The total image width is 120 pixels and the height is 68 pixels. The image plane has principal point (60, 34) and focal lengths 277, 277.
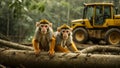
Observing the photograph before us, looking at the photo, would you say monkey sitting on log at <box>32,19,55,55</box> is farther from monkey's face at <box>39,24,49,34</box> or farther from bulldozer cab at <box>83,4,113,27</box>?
bulldozer cab at <box>83,4,113,27</box>

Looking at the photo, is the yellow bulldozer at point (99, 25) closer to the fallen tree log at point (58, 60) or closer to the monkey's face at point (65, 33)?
the monkey's face at point (65, 33)

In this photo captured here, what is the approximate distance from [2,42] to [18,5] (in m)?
1.52

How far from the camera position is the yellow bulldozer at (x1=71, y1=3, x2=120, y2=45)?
16.3 m

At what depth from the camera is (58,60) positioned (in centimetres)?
518

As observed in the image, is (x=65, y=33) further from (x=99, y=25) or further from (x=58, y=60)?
(x=99, y=25)

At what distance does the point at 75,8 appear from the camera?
4709 centimetres

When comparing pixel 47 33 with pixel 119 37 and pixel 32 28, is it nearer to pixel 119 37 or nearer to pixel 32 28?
pixel 119 37

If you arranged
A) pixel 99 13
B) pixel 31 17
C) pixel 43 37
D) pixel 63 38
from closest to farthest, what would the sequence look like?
pixel 43 37
pixel 63 38
pixel 99 13
pixel 31 17

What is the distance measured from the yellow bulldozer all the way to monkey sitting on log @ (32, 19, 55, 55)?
34.0 ft

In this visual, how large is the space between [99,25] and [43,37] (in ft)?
36.7

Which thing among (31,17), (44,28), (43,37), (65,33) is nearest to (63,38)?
(65,33)

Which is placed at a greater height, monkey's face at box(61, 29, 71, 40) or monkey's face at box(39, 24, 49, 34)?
monkey's face at box(39, 24, 49, 34)

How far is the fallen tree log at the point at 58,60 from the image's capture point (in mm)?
4926

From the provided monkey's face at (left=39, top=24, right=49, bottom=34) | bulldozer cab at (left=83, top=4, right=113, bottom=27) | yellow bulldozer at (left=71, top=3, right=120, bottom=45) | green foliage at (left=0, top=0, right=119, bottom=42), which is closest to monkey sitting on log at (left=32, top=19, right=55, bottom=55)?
monkey's face at (left=39, top=24, right=49, bottom=34)
